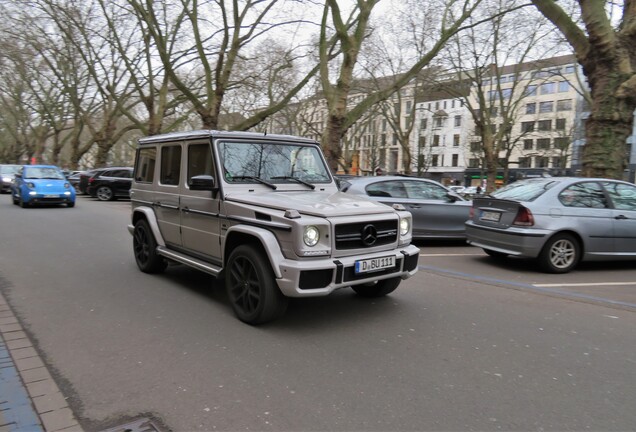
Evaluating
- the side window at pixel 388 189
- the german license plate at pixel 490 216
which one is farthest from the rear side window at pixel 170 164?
the german license plate at pixel 490 216

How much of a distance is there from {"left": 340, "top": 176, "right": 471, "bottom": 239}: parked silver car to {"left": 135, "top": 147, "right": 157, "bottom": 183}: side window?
4.17 meters

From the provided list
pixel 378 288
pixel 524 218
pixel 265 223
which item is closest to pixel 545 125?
pixel 524 218

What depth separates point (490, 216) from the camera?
26.0ft

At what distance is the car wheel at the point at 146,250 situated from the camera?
21.9 feet

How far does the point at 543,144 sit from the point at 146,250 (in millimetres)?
58487

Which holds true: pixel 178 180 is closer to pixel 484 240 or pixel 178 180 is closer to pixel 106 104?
pixel 484 240

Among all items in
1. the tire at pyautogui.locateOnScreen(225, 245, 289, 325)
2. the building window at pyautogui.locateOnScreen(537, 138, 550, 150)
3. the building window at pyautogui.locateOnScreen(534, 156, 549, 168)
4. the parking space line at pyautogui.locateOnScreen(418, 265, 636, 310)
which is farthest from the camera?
the building window at pyautogui.locateOnScreen(534, 156, 549, 168)

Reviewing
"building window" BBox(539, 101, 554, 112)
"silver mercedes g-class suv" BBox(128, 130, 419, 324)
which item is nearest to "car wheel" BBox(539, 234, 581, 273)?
"silver mercedes g-class suv" BBox(128, 130, 419, 324)

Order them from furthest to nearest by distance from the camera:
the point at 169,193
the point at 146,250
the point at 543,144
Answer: the point at 543,144 → the point at 146,250 → the point at 169,193

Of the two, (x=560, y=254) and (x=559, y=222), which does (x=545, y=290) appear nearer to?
(x=560, y=254)

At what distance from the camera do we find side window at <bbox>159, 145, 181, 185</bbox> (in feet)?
19.9

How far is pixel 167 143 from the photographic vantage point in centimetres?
634

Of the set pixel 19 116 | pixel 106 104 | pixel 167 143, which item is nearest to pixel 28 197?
pixel 167 143

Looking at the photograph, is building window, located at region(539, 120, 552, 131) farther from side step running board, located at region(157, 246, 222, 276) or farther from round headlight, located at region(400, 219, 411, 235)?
side step running board, located at region(157, 246, 222, 276)
